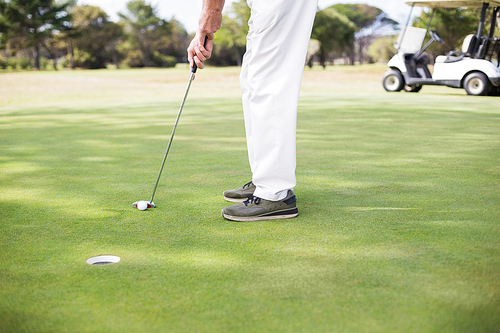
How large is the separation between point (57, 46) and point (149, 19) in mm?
13196

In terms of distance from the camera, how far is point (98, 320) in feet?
4.13

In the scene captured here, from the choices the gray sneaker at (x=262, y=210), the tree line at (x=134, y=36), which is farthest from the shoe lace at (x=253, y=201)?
the tree line at (x=134, y=36)

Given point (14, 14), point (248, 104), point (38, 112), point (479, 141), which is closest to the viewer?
point (248, 104)

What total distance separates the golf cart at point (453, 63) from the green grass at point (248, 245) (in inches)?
274

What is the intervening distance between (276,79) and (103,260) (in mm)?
1033

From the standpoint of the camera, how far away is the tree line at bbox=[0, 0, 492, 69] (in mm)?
52125

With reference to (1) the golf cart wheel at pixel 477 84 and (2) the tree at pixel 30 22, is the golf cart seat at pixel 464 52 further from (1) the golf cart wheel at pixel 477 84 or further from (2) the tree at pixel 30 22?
(2) the tree at pixel 30 22

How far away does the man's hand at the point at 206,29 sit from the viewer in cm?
244

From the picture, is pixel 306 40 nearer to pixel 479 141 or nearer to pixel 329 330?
pixel 329 330

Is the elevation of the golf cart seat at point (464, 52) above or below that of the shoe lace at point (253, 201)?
above

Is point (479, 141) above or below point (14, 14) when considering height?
below

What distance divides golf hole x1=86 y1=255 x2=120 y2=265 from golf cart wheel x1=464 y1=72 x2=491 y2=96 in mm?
10121

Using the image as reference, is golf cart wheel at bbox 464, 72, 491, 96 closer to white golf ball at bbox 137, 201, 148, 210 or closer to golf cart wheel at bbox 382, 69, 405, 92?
golf cart wheel at bbox 382, 69, 405, 92

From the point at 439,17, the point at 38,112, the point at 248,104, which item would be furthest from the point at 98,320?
the point at 439,17
